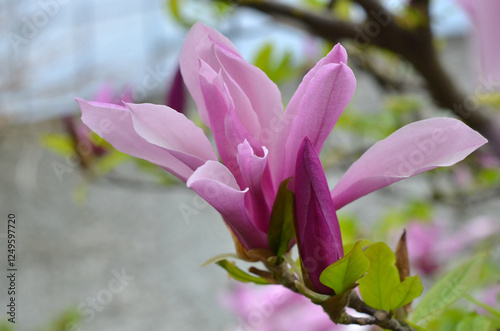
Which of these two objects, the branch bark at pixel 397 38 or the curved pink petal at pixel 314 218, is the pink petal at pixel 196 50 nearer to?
the curved pink petal at pixel 314 218

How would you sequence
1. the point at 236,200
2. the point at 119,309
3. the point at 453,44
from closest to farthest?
the point at 236,200 < the point at 119,309 < the point at 453,44

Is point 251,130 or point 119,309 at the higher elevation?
point 251,130

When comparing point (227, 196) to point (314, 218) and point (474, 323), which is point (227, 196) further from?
point (474, 323)

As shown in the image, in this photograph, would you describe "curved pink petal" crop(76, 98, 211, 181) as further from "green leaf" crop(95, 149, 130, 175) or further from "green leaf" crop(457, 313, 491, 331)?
"green leaf" crop(95, 149, 130, 175)

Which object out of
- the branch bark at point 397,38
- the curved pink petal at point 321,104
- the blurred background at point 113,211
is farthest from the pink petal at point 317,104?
the blurred background at point 113,211

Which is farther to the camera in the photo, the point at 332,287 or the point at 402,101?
the point at 402,101

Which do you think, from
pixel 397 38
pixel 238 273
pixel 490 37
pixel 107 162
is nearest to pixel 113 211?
pixel 107 162

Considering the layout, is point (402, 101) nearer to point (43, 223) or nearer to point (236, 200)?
point (236, 200)

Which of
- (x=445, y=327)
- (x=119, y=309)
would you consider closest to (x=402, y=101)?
(x=445, y=327)
